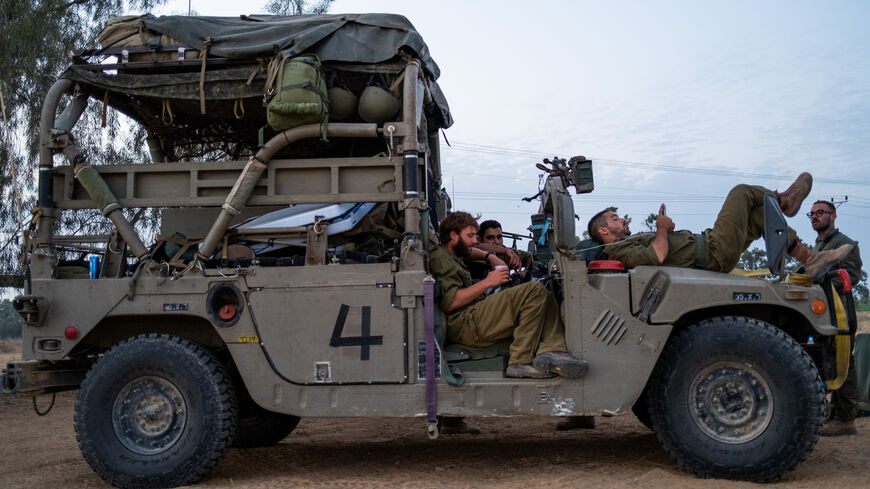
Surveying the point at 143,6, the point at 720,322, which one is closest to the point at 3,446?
the point at 720,322

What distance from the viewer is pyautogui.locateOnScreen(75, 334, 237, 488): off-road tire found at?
5.50 m

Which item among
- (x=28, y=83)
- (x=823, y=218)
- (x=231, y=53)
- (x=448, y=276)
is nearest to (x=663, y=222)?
(x=448, y=276)

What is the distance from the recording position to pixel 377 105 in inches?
232

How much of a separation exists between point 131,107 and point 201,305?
2.00 meters

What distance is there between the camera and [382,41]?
19.4ft

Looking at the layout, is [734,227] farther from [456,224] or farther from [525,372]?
[456,224]

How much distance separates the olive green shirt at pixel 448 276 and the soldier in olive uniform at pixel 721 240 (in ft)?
3.61

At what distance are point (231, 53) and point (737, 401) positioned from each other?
4269 mm

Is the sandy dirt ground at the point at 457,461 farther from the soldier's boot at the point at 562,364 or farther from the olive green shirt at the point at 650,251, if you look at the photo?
the olive green shirt at the point at 650,251

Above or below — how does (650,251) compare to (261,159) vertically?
below

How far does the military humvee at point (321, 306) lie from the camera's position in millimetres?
5367

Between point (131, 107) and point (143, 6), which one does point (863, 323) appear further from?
point (131, 107)

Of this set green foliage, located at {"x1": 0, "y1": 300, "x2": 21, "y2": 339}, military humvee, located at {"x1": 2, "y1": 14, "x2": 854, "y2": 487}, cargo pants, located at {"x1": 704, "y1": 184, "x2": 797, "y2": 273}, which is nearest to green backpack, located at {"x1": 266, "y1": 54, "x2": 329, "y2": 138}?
military humvee, located at {"x1": 2, "y1": 14, "x2": 854, "y2": 487}

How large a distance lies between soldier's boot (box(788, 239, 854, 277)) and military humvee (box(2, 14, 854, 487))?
34 cm
